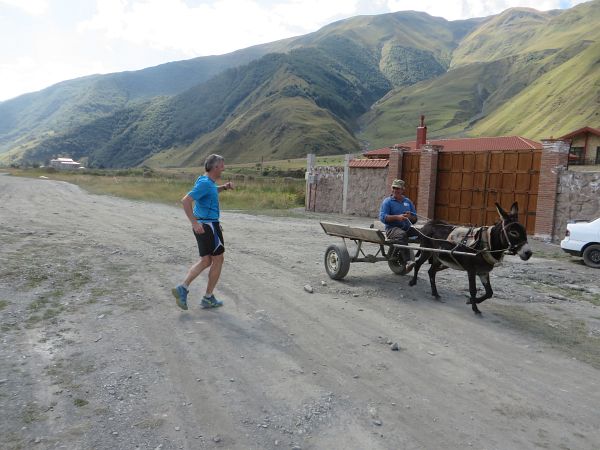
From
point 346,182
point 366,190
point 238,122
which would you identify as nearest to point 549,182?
point 366,190

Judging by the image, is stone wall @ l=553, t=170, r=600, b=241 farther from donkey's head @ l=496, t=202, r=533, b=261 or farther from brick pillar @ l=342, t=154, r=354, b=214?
brick pillar @ l=342, t=154, r=354, b=214

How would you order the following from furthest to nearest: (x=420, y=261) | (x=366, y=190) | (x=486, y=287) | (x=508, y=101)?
(x=508, y=101), (x=366, y=190), (x=420, y=261), (x=486, y=287)

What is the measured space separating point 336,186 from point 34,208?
13903 millimetres

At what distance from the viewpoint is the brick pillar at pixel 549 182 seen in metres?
15.0

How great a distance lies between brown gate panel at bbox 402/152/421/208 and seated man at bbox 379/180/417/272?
11.5 m

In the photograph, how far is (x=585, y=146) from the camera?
162 feet

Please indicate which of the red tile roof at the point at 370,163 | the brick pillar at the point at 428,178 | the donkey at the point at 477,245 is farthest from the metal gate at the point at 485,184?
the donkey at the point at 477,245

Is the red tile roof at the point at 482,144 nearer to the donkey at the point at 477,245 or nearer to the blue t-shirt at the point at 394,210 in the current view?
the blue t-shirt at the point at 394,210

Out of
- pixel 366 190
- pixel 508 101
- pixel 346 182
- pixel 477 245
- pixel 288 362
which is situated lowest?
pixel 288 362

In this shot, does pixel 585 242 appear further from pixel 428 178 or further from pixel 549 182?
pixel 428 178

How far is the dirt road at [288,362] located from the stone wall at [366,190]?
1240cm

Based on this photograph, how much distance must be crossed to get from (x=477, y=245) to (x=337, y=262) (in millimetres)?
2635

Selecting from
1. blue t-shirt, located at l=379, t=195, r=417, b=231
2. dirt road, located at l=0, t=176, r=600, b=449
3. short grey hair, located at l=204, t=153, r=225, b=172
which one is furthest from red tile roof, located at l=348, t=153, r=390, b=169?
short grey hair, located at l=204, t=153, r=225, b=172

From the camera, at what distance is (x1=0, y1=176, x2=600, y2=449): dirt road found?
3674 mm
